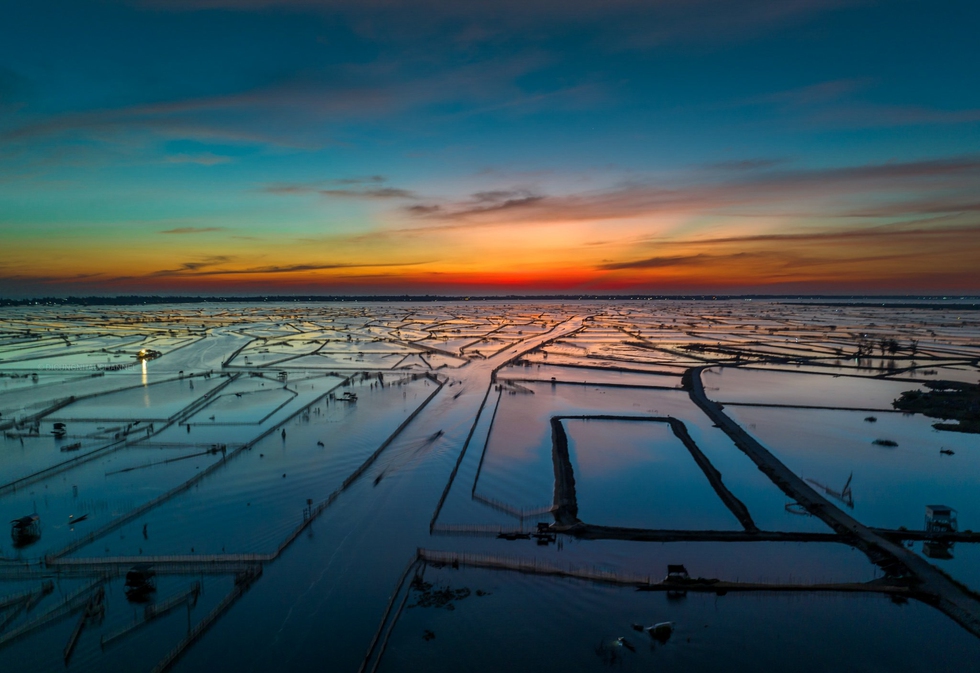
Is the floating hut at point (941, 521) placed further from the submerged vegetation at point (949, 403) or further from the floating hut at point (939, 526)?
the submerged vegetation at point (949, 403)

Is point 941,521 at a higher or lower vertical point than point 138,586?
higher

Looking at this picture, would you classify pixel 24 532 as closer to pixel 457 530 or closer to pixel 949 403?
pixel 457 530

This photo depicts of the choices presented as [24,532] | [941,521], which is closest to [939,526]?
[941,521]

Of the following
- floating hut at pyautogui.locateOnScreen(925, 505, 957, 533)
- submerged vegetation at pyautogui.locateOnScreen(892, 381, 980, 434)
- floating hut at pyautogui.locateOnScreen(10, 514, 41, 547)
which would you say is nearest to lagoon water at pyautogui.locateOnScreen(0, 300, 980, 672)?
floating hut at pyautogui.locateOnScreen(10, 514, 41, 547)

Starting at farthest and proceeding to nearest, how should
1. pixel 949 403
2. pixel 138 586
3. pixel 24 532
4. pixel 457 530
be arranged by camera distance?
pixel 949 403 < pixel 457 530 < pixel 24 532 < pixel 138 586

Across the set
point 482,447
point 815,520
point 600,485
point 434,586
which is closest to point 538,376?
point 482,447

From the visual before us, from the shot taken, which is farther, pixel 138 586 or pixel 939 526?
pixel 939 526
